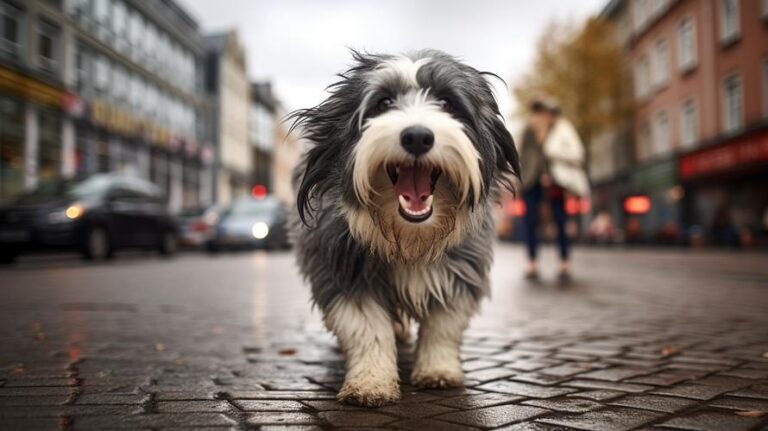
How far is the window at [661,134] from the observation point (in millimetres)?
30344

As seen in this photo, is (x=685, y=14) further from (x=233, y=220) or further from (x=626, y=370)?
(x=626, y=370)

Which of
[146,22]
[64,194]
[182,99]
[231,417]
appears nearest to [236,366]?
[231,417]

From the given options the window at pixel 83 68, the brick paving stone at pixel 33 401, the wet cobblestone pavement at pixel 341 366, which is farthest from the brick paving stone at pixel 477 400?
the window at pixel 83 68

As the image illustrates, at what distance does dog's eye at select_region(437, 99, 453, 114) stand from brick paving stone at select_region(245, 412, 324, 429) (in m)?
1.26

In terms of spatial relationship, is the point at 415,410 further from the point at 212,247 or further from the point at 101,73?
the point at 101,73

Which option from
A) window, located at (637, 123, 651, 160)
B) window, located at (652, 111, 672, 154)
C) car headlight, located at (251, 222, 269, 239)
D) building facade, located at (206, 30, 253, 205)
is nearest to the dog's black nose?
car headlight, located at (251, 222, 269, 239)

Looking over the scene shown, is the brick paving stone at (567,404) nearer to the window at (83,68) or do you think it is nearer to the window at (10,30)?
the window at (10,30)

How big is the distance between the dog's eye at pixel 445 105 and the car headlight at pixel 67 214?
11606 mm

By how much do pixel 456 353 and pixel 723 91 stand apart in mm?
24596

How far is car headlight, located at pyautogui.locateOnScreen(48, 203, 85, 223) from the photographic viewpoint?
12781mm

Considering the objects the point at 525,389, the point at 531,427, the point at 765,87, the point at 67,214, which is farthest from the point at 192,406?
the point at 765,87

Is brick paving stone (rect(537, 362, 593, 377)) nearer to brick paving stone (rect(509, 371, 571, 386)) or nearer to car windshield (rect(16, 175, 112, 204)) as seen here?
brick paving stone (rect(509, 371, 571, 386))

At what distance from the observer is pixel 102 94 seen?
30.0 meters

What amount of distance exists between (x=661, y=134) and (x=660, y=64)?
301 centimetres
